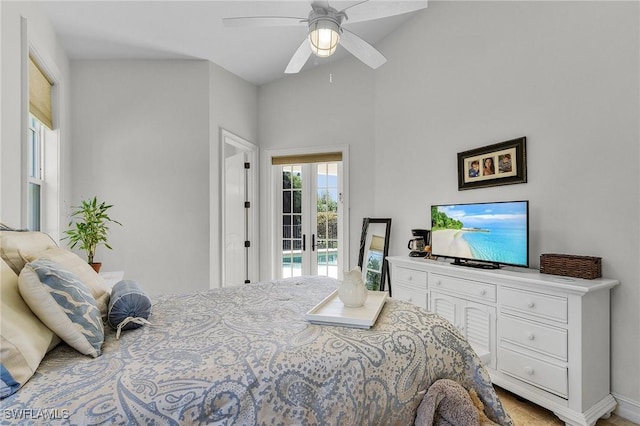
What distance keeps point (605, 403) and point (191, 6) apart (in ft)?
13.2

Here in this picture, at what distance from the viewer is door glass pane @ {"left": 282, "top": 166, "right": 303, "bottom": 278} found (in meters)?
4.48

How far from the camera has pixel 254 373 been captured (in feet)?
3.14

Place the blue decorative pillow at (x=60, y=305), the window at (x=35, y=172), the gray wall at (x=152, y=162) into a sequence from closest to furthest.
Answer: the blue decorative pillow at (x=60, y=305), the window at (x=35, y=172), the gray wall at (x=152, y=162)

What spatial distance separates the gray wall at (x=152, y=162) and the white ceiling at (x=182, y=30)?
232mm

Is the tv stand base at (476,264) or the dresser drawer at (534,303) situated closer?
the dresser drawer at (534,303)

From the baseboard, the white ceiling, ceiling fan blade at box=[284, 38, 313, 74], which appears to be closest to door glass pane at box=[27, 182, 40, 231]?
the white ceiling

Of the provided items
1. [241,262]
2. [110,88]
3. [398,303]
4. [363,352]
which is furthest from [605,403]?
[110,88]

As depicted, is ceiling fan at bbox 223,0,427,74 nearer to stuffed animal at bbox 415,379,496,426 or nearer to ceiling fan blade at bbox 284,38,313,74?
ceiling fan blade at bbox 284,38,313,74

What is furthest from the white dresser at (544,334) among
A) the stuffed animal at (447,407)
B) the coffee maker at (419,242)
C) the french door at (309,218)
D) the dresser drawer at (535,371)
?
the french door at (309,218)

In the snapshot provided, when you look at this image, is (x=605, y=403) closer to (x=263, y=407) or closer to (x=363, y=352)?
(x=363, y=352)

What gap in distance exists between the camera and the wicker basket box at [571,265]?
199 cm

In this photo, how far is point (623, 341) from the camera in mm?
1989

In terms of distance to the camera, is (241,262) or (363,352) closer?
(363,352)

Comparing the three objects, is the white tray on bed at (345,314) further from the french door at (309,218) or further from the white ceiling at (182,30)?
the french door at (309,218)
